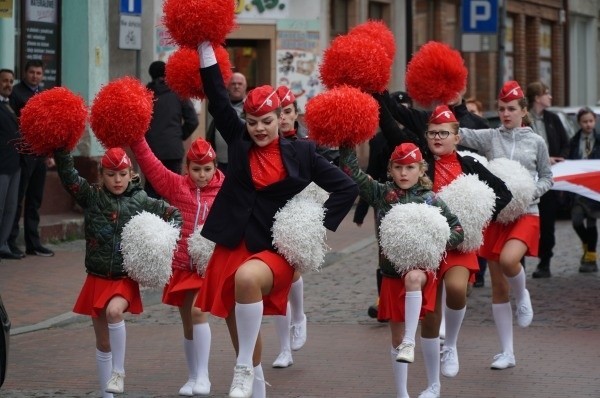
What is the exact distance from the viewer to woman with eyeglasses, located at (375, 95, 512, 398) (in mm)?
8258

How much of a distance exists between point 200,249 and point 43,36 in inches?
399

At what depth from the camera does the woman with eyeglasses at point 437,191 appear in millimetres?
8258

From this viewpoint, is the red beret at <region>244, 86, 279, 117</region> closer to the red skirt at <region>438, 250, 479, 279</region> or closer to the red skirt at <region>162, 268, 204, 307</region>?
the red skirt at <region>162, 268, 204, 307</region>

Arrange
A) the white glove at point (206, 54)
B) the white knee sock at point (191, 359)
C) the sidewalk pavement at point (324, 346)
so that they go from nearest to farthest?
the white glove at point (206, 54) < the white knee sock at point (191, 359) < the sidewalk pavement at point (324, 346)

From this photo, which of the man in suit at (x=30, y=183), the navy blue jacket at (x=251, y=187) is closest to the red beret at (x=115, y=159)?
the navy blue jacket at (x=251, y=187)

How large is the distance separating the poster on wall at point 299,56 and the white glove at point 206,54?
16.2 metres

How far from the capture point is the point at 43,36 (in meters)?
17.9

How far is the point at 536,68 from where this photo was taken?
38375mm

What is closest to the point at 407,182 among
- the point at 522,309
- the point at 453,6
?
the point at 522,309

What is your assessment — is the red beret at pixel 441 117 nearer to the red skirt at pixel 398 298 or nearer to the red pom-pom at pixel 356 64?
the red pom-pom at pixel 356 64

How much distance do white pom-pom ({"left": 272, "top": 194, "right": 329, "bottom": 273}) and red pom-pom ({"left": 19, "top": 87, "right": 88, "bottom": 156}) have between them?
1.34 meters

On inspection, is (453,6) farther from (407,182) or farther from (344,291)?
(407,182)

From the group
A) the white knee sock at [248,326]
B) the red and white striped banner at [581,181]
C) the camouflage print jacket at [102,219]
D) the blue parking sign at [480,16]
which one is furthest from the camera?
the blue parking sign at [480,16]

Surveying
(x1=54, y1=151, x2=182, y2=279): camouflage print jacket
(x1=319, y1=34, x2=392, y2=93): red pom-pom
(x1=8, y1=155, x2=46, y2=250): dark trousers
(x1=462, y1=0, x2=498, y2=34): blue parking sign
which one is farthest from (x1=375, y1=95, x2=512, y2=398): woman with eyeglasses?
(x1=462, y1=0, x2=498, y2=34): blue parking sign
